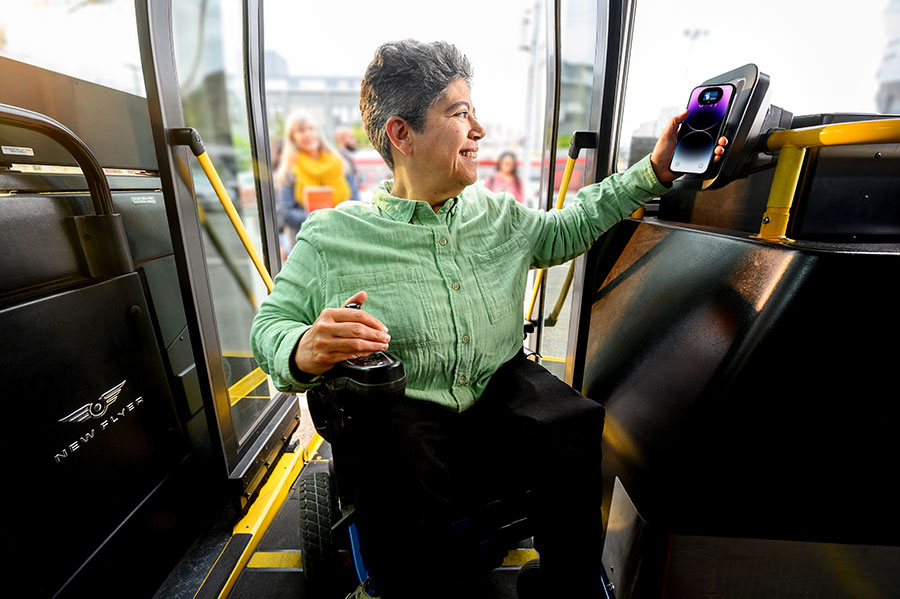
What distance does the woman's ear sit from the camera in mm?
1229

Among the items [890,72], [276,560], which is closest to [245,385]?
[276,560]

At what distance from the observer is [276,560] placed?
1.63 metres

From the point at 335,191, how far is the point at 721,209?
14.3 feet

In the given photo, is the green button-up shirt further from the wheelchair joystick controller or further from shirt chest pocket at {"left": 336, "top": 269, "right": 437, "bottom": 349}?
the wheelchair joystick controller

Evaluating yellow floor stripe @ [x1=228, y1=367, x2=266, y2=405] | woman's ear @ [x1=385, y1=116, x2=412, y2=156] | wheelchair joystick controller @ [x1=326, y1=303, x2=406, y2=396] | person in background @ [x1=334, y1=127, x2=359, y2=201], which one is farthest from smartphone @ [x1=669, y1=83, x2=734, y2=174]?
person in background @ [x1=334, y1=127, x2=359, y2=201]

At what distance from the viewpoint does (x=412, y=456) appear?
1.01 m

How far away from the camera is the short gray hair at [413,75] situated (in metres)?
1.18

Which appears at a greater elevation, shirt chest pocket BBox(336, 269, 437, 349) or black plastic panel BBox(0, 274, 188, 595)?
shirt chest pocket BBox(336, 269, 437, 349)

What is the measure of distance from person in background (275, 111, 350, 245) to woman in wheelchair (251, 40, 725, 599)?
3343mm

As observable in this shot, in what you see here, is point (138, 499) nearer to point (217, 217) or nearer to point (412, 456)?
point (412, 456)

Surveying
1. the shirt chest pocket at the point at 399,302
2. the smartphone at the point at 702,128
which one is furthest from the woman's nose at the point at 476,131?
Answer: the smartphone at the point at 702,128

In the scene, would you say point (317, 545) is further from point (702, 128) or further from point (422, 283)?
point (702, 128)

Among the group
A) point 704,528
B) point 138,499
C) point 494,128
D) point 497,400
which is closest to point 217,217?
point 138,499

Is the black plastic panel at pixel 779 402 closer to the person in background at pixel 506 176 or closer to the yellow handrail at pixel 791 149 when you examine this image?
the yellow handrail at pixel 791 149
